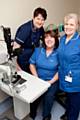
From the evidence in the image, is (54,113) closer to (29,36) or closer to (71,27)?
(29,36)

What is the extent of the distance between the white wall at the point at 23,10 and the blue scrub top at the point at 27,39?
234 mm

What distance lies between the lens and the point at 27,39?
2.32 m

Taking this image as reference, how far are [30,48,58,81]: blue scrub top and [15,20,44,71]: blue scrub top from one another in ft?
0.31

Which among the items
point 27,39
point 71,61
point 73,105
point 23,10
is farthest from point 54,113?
point 23,10

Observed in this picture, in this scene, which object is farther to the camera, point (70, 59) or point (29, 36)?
point (29, 36)

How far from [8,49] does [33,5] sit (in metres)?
1.06

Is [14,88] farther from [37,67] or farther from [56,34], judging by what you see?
[56,34]

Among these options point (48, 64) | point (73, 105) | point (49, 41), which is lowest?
point (73, 105)

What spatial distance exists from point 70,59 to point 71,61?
25 mm

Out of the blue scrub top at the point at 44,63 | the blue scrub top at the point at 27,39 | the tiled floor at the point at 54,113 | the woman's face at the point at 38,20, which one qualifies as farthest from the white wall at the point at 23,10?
the tiled floor at the point at 54,113

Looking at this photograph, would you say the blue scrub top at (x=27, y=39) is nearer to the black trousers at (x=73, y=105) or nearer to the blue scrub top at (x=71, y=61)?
the blue scrub top at (x=71, y=61)

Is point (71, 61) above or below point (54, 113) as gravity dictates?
above

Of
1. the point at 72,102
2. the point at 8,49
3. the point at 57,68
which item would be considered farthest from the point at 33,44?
the point at 72,102

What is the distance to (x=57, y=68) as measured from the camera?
2.26 metres
